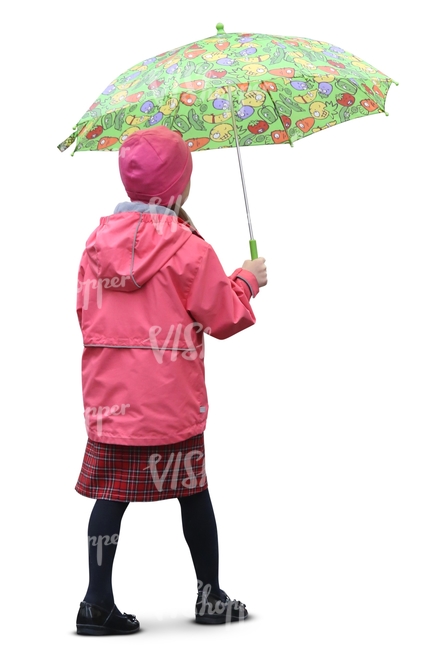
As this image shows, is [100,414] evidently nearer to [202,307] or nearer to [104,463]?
[104,463]

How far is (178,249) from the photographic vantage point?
458 cm

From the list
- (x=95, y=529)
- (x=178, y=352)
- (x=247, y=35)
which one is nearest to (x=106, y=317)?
(x=178, y=352)

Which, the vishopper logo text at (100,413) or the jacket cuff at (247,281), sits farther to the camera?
the jacket cuff at (247,281)

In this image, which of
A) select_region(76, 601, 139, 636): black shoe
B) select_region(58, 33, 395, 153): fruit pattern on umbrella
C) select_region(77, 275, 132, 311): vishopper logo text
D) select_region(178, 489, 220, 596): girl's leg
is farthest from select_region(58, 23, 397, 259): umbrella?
select_region(76, 601, 139, 636): black shoe

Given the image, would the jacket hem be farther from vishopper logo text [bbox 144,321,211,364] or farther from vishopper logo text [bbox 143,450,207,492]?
vishopper logo text [bbox 144,321,211,364]

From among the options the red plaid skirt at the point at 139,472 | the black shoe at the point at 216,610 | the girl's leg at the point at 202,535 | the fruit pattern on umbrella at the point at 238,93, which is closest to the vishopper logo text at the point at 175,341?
the red plaid skirt at the point at 139,472

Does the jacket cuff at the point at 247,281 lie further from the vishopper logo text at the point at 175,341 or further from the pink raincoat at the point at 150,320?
the vishopper logo text at the point at 175,341

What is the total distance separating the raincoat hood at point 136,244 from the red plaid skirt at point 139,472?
0.62 meters

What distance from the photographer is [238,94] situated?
16.1 feet

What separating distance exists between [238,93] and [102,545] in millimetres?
1869

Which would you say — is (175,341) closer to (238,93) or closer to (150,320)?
(150,320)

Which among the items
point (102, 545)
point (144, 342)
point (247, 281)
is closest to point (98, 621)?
point (102, 545)

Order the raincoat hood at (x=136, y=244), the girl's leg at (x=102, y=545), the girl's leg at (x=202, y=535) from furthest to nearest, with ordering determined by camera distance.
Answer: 1. the girl's leg at (x=202, y=535)
2. the girl's leg at (x=102, y=545)
3. the raincoat hood at (x=136, y=244)

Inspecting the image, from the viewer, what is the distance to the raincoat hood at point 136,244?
14.9 feet
